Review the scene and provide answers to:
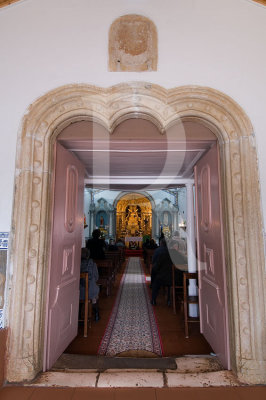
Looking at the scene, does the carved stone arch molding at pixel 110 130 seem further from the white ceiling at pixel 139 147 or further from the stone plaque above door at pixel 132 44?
the stone plaque above door at pixel 132 44

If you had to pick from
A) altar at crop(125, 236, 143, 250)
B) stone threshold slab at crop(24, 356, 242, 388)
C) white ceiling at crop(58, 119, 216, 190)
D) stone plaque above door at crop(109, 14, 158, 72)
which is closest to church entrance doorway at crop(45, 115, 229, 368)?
white ceiling at crop(58, 119, 216, 190)

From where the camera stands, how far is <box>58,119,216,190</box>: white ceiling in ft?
6.69

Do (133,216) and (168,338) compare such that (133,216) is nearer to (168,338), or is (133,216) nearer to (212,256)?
(168,338)

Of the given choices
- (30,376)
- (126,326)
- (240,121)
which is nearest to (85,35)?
(240,121)

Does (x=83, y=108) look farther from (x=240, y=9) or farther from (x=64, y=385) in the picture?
(x=64, y=385)

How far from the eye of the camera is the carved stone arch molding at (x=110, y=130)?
65.6 inches

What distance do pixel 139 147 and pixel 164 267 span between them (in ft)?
7.93

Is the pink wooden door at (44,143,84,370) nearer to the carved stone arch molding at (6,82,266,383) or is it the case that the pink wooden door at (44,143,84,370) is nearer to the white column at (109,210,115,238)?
the carved stone arch molding at (6,82,266,383)

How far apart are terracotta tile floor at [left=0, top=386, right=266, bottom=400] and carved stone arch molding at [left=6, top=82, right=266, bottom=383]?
8cm

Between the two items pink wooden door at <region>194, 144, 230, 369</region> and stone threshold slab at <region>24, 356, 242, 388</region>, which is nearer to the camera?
stone threshold slab at <region>24, 356, 242, 388</region>

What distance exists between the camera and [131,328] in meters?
2.95

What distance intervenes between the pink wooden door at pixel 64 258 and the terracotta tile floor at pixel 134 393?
9.9 inches

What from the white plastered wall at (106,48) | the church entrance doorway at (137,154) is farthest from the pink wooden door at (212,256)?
the white plastered wall at (106,48)

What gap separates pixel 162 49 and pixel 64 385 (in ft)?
9.35
